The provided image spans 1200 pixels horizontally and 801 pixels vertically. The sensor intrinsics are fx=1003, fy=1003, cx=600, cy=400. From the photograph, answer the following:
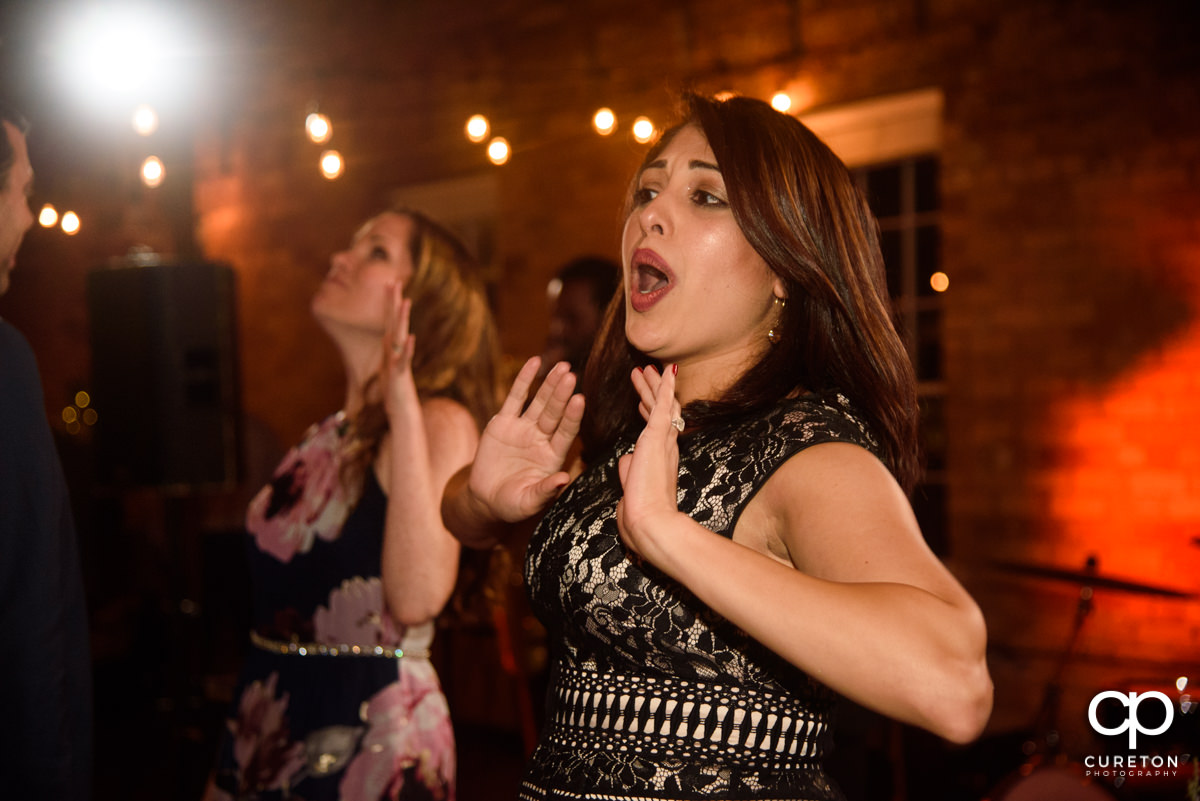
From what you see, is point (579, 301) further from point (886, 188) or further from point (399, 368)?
point (886, 188)

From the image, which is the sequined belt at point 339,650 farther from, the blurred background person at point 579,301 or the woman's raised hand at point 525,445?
the blurred background person at point 579,301

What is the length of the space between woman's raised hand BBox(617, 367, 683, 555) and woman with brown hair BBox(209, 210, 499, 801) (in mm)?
946

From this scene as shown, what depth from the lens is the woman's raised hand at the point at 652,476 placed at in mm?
1113

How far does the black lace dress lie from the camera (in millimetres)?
1286

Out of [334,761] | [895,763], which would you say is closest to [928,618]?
[334,761]

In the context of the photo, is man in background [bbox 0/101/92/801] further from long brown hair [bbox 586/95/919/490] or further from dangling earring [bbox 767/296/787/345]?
dangling earring [bbox 767/296/787/345]

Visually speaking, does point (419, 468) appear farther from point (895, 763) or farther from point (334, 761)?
point (895, 763)

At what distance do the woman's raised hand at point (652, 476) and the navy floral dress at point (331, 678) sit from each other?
44.3 inches

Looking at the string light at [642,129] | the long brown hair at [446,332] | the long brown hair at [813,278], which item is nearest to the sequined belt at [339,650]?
the long brown hair at [446,332]

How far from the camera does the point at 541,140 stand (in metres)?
6.15

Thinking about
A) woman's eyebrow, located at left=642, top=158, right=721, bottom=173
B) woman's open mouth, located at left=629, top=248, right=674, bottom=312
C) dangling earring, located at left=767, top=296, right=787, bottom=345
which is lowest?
dangling earring, located at left=767, top=296, right=787, bottom=345

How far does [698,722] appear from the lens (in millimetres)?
1291

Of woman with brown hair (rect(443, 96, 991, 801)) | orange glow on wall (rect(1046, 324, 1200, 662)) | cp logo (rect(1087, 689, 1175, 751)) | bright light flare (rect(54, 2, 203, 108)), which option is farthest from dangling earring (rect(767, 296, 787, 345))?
bright light flare (rect(54, 2, 203, 108))

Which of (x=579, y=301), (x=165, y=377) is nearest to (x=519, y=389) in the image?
(x=579, y=301)
